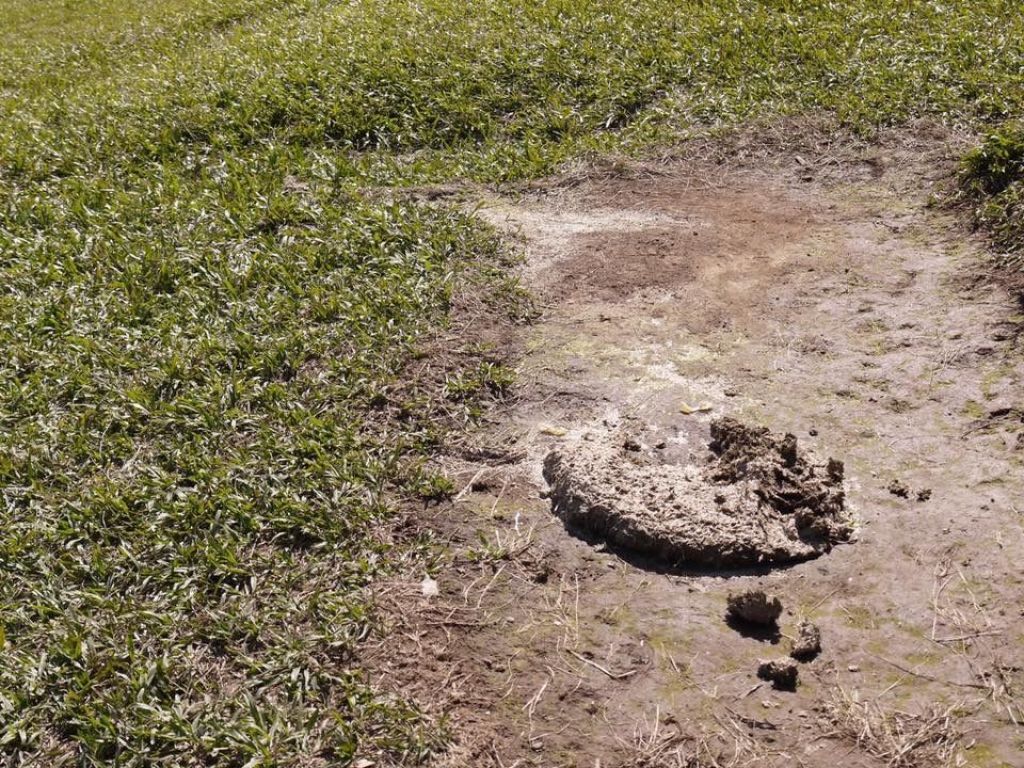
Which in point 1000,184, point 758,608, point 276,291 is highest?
point 1000,184

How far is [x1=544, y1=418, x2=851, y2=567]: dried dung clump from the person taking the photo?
3828 millimetres

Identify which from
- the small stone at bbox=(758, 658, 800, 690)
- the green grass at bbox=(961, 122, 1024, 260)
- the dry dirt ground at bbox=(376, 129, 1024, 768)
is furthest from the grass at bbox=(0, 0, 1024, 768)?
the small stone at bbox=(758, 658, 800, 690)

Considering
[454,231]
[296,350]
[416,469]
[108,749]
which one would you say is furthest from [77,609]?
[454,231]

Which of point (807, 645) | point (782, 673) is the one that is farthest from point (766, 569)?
point (782, 673)

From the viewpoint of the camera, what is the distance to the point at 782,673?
3318 millimetres

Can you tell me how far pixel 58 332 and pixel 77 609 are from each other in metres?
2.11

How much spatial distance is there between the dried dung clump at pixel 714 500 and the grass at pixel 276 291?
0.64 meters

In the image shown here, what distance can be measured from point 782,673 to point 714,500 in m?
0.80

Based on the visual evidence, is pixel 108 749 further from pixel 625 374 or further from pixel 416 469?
pixel 625 374

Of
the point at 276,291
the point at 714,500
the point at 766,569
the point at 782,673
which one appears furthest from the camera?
the point at 276,291

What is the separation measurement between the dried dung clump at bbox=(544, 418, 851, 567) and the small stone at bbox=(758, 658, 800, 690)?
51cm

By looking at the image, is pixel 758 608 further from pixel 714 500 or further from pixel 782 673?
pixel 714 500

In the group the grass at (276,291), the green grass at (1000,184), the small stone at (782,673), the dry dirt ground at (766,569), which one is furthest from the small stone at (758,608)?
the green grass at (1000,184)

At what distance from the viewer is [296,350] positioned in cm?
523
